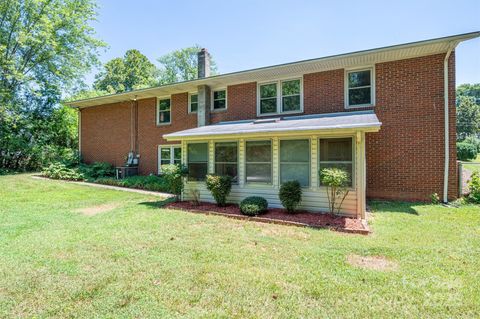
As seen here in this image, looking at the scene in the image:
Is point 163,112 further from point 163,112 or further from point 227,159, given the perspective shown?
point 227,159

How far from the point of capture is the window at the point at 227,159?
29.3ft

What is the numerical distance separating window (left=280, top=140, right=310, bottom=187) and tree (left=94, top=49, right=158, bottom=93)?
33628mm

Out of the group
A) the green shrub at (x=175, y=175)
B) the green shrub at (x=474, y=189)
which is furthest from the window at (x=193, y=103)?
the green shrub at (x=474, y=189)

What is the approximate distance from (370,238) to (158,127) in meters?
12.0

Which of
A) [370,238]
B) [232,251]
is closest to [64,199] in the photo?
[232,251]

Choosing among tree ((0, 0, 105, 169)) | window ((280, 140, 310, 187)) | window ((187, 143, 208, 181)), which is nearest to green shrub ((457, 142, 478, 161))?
window ((280, 140, 310, 187))

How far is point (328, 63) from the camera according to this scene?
9.70m

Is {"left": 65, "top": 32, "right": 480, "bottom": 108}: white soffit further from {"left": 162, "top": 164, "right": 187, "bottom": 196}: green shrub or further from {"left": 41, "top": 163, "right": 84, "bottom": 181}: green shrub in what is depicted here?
{"left": 41, "top": 163, "right": 84, "bottom": 181}: green shrub

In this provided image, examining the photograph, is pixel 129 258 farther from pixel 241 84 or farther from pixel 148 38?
pixel 148 38

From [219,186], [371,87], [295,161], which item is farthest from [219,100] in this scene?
[371,87]

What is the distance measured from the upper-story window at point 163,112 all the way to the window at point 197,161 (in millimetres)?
5182

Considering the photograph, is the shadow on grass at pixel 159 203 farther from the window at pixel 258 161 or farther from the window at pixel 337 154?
the window at pixel 337 154

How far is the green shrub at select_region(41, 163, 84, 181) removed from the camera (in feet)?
48.1

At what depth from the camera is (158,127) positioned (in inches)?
567
